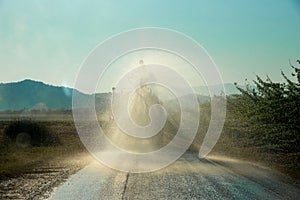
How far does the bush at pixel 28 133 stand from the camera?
32.3 m

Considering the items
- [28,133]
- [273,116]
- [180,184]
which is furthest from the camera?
[28,133]

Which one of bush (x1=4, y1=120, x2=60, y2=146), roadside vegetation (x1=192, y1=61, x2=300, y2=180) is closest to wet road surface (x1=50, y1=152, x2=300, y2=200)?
roadside vegetation (x1=192, y1=61, x2=300, y2=180)

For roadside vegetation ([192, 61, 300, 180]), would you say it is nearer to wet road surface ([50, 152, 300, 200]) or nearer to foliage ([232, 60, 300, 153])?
foliage ([232, 60, 300, 153])

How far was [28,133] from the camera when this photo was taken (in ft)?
109

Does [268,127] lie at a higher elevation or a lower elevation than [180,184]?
higher

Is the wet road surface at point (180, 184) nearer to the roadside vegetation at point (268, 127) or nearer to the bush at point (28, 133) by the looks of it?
the roadside vegetation at point (268, 127)

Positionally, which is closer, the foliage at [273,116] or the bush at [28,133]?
the foliage at [273,116]

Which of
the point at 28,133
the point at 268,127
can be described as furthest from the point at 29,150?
the point at 268,127

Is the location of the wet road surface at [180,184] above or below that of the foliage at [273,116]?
below

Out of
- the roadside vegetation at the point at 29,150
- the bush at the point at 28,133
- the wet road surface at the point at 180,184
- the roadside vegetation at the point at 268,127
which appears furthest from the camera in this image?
the bush at the point at 28,133

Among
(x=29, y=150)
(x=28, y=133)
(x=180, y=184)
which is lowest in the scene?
(x=180, y=184)

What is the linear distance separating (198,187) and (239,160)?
405 inches

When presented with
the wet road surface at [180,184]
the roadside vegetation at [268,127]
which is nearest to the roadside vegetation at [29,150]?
the wet road surface at [180,184]

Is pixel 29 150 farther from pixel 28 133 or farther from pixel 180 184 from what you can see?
pixel 180 184
